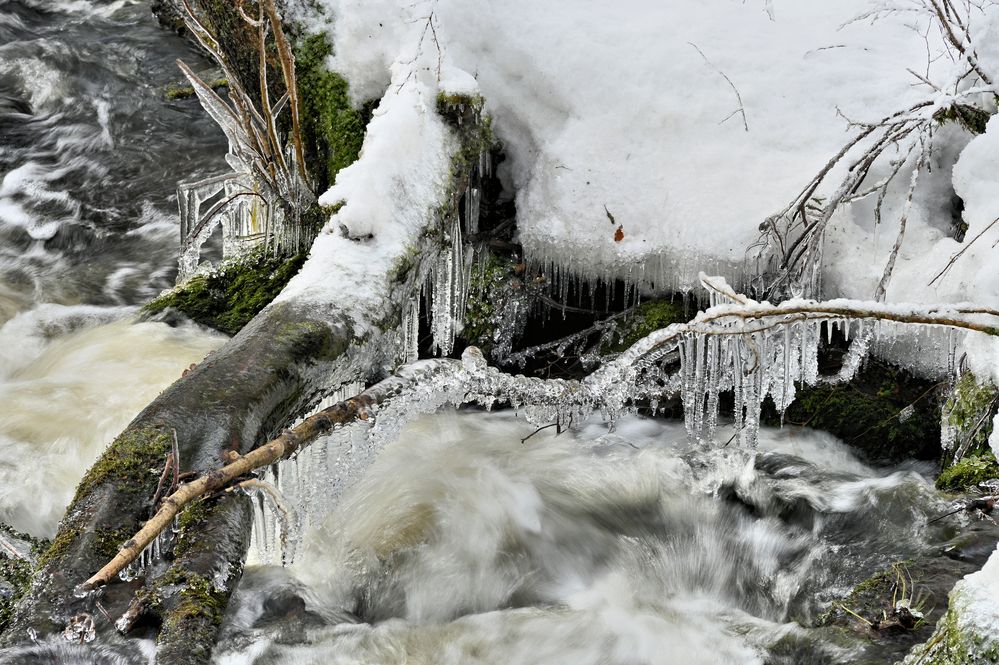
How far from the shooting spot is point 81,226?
6.61m

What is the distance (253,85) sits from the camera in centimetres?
452

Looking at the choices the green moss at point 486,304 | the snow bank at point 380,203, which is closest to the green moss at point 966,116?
the green moss at point 486,304

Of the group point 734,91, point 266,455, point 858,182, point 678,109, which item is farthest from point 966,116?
point 266,455

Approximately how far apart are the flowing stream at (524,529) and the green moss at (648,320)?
18.2 inches

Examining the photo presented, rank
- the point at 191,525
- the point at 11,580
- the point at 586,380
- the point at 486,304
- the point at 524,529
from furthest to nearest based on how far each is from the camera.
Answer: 1. the point at 486,304
2. the point at 524,529
3. the point at 586,380
4. the point at 11,580
5. the point at 191,525

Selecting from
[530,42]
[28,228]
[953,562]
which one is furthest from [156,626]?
[28,228]

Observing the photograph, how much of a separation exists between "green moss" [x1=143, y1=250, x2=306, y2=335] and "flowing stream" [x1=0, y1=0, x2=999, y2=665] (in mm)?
155

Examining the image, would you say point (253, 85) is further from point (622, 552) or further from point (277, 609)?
point (622, 552)

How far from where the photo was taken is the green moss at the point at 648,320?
415 centimetres

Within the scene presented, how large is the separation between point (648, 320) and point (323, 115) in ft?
6.69

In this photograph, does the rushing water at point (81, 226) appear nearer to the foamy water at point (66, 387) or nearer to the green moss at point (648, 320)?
the foamy water at point (66, 387)

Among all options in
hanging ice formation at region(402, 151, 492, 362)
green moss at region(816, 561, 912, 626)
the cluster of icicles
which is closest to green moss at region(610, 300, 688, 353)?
the cluster of icicles

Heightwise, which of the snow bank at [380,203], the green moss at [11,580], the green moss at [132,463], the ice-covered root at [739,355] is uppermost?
the snow bank at [380,203]

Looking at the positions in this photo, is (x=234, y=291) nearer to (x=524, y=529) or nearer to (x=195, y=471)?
(x=524, y=529)
